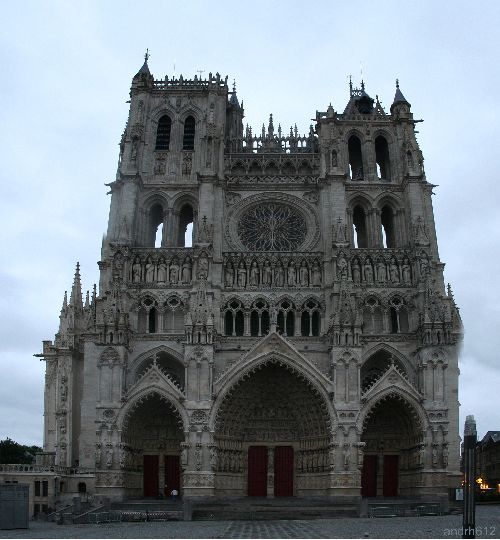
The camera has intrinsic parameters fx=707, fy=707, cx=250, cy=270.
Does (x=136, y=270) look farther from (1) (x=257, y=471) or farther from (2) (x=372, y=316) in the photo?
(2) (x=372, y=316)

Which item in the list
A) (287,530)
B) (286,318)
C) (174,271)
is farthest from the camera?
(174,271)

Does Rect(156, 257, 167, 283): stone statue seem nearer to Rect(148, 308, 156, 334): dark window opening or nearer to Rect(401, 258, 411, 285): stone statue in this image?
Rect(148, 308, 156, 334): dark window opening

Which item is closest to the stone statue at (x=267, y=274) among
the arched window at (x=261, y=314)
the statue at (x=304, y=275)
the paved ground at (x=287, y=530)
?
the arched window at (x=261, y=314)

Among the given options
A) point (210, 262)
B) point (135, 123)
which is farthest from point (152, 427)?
point (135, 123)

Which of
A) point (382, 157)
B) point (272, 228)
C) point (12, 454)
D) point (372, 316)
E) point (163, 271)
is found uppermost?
point (382, 157)

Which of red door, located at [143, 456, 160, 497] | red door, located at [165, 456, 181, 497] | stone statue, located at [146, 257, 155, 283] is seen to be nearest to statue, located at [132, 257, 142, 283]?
stone statue, located at [146, 257, 155, 283]

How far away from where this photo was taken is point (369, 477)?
40969 mm

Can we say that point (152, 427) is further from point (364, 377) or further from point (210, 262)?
point (364, 377)

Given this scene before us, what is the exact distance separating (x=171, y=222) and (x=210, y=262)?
16.2 ft

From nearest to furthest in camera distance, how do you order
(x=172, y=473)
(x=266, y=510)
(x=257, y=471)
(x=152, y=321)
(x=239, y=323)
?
(x=266, y=510), (x=257, y=471), (x=172, y=473), (x=152, y=321), (x=239, y=323)

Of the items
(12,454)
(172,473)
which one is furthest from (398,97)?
(12,454)

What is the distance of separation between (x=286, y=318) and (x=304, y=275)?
2.88 metres

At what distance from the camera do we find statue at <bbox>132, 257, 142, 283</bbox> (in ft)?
138

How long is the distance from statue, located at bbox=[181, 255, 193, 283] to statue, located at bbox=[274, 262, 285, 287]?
5088mm
